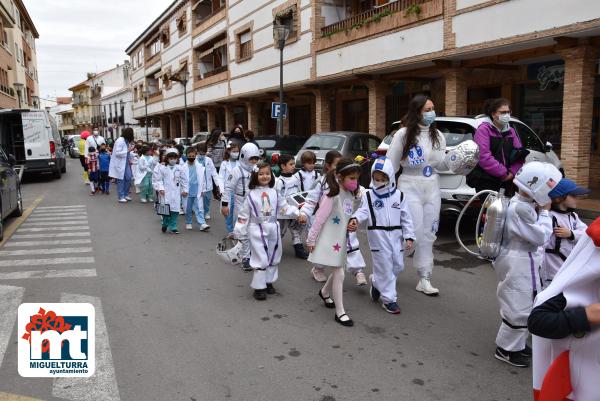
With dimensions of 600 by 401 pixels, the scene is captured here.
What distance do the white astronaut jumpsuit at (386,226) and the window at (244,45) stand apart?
22102 millimetres

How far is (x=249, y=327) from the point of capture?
4.59 meters

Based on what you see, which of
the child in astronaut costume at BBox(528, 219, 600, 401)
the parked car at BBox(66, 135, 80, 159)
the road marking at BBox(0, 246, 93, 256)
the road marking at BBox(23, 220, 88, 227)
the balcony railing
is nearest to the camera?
the child in astronaut costume at BBox(528, 219, 600, 401)

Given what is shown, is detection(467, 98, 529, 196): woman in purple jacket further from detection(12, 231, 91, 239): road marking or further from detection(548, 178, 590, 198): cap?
detection(12, 231, 91, 239): road marking

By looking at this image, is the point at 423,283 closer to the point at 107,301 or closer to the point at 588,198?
the point at 107,301

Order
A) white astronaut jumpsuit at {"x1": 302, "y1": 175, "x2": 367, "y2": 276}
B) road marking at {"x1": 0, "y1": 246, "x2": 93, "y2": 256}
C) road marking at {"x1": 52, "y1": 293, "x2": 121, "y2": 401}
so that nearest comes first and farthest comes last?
road marking at {"x1": 52, "y1": 293, "x2": 121, "y2": 401}, white astronaut jumpsuit at {"x1": 302, "y1": 175, "x2": 367, "y2": 276}, road marking at {"x1": 0, "y1": 246, "x2": 93, "y2": 256}

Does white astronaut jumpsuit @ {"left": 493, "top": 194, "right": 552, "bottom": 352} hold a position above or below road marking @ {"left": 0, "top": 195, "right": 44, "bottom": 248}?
above

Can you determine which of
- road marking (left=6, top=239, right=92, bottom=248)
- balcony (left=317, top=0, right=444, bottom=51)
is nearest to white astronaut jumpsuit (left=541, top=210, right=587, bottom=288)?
road marking (left=6, top=239, right=92, bottom=248)

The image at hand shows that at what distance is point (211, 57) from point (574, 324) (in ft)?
115

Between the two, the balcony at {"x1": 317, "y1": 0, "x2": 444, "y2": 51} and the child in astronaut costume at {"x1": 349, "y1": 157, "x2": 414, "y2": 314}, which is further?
the balcony at {"x1": 317, "y1": 0, "x2": 444, "y2": 51}

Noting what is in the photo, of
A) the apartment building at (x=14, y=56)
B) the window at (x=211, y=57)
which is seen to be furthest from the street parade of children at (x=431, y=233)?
the apartment building at (x=14, y=56)

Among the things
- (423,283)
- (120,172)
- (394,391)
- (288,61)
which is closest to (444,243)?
(423,283)

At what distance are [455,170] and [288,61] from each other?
57.5ft

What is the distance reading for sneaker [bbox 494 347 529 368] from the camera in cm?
381

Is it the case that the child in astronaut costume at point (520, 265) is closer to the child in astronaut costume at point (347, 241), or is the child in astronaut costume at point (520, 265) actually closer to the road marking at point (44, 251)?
the child in astronaut costume at point (347, 241)
